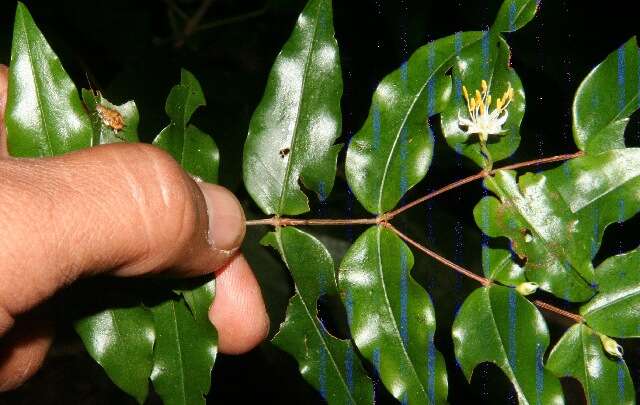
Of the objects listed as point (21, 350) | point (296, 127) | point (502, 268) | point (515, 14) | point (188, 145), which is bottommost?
point (21, 350)

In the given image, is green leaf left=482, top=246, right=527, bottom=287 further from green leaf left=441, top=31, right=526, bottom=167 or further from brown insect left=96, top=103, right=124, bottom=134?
brown insect left=96, top=103, right=124, bottom=134

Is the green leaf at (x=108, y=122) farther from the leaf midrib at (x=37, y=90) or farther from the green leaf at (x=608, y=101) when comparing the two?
the green leaf at (x=608, y=101)

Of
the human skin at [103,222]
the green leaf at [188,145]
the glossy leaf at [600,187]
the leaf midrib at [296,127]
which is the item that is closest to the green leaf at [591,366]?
the glossy leaf at [600,187]

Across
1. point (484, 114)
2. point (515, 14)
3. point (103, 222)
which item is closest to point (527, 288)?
point (484, 114)

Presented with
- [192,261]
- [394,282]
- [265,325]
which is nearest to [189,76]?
[192,261]

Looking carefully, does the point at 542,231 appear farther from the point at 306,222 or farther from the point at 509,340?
the point at 306,222

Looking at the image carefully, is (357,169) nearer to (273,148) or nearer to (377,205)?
(377,205)
